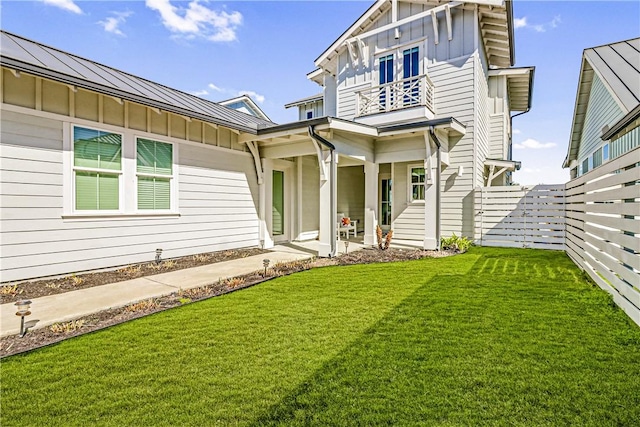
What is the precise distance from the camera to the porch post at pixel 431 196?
8250mm

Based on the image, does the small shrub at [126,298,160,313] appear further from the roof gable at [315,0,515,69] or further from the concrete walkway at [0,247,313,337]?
the roof gable at [315,0,515,69]

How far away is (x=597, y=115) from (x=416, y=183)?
16.9 ft

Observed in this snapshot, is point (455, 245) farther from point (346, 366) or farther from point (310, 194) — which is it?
point (346, 366)

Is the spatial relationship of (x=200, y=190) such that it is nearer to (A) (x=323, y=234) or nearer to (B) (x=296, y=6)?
(A) (x=323, y=234)

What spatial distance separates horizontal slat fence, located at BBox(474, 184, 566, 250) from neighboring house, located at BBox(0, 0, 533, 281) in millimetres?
536

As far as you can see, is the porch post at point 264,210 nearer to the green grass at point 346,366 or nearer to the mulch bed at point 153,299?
the mulch bed at point 153,299

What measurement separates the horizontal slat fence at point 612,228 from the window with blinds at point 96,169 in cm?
753

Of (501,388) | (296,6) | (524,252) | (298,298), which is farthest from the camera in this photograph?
(296,6)

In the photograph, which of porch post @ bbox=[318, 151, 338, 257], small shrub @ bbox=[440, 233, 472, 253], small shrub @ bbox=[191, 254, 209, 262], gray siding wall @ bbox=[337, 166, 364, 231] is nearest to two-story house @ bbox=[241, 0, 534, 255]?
porch post @ bbox=[318, 151, 338, 257]

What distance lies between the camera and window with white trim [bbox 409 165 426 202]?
10555mm

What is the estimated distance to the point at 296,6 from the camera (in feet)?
33.6

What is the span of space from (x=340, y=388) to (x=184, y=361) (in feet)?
4.37

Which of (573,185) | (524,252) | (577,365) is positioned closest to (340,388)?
Result: (577,365)

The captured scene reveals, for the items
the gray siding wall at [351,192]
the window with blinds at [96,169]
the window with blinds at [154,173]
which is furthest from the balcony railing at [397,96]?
the window with blinds at [96,169]
